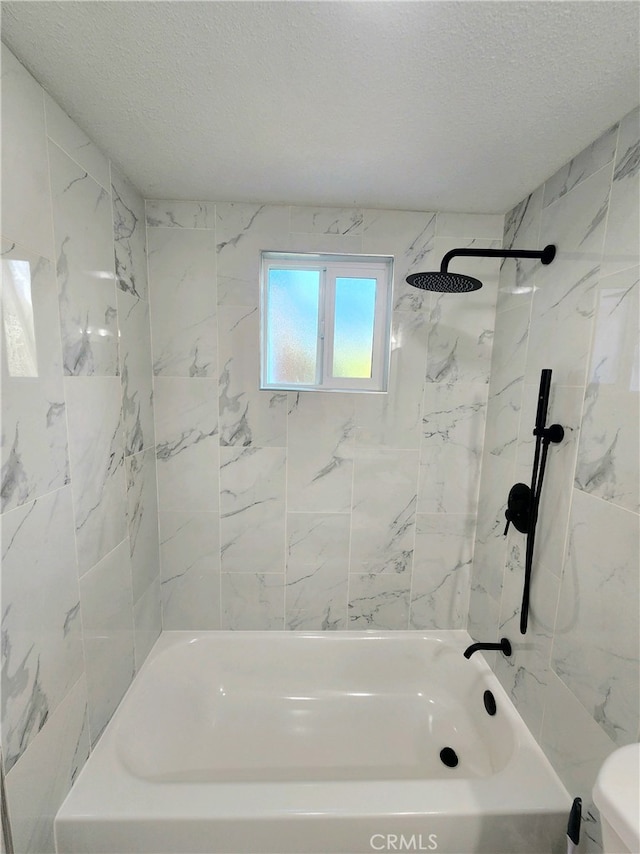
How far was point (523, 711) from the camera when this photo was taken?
1382 millimetres

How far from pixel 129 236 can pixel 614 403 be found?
5.92 feet

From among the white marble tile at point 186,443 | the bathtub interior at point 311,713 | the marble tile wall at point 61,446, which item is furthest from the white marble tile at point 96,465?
the bathtub interior at point 311,713

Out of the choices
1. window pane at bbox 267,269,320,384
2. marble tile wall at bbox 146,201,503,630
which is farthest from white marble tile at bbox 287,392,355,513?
window pane at bbox 267,269,320,384

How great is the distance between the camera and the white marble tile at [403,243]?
1.64m

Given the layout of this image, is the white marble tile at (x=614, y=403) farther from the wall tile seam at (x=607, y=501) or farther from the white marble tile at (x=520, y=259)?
the white marble tile at (x=520, y=259)

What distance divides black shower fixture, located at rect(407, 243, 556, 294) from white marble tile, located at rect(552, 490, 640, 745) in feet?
2.59

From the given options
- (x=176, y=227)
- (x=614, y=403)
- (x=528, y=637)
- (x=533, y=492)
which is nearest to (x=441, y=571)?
(x=528, y=637)

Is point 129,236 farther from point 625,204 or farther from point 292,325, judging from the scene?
point 625,204

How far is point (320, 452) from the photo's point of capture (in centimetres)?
176

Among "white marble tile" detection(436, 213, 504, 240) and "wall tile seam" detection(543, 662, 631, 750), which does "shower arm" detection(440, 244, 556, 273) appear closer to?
"white marble tile" detection(436, 213, 504, 240)

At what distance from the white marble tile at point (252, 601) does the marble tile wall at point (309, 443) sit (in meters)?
0.01

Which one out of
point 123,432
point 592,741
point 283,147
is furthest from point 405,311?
point 592,741

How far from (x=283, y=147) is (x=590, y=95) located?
Result: 34.4 inches

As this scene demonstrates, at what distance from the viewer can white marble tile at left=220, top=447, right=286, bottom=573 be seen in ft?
5.75
